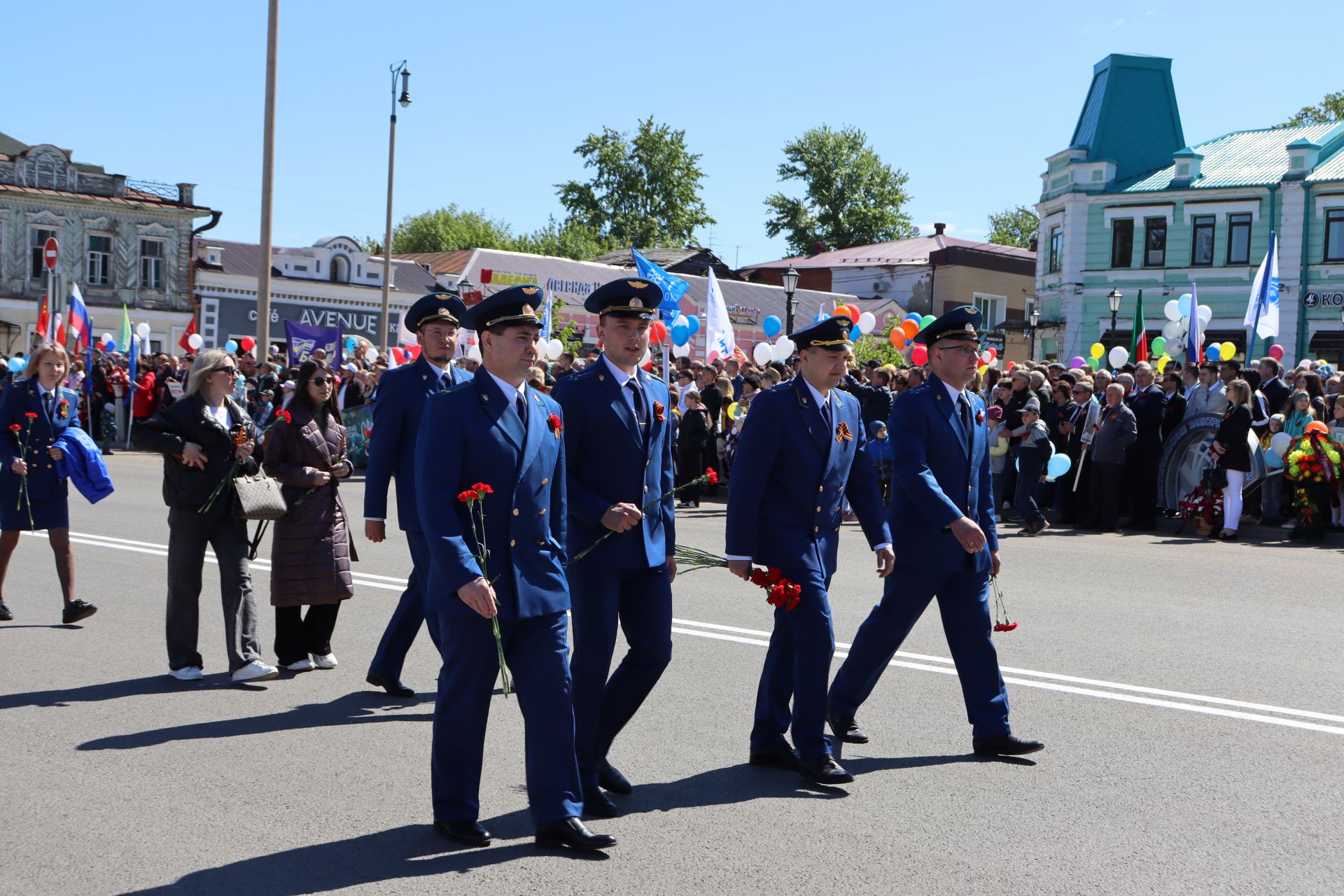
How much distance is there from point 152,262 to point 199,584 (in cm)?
4725

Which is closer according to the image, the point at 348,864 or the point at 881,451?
the point at 348,864

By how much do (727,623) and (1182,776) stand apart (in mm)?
3694

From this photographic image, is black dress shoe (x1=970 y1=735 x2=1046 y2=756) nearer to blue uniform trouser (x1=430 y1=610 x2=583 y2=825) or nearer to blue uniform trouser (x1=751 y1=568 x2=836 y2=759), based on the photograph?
blue uniform trouser (x1=751 y1=568 x2=836 y2=759)

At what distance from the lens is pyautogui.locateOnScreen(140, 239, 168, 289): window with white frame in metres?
50.5

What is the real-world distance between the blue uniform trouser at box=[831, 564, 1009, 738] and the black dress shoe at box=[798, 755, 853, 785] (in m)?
0.67

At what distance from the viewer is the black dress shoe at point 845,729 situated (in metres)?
6.12

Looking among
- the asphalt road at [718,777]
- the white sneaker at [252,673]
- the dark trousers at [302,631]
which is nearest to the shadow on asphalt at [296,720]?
the asphalt road at [718,777]

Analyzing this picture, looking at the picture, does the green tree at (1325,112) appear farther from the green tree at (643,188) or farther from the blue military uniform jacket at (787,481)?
the blue military uniform jacket at (787,481)

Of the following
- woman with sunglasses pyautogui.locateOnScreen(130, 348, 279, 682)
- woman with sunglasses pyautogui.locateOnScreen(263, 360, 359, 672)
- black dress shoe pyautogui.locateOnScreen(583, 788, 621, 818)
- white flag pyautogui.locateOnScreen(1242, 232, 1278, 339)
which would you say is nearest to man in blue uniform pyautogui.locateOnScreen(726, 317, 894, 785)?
black dress shoe pyautogui.locateOnScreen(583, 788, 621, 818)

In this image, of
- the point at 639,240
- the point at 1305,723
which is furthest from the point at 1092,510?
the point at 639,240

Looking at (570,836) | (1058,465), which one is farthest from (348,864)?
(1058,465)

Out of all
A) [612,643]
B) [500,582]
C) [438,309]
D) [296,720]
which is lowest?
[296,720]

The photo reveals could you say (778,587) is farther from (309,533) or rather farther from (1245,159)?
(1245,159)

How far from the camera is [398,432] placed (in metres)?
6.86
